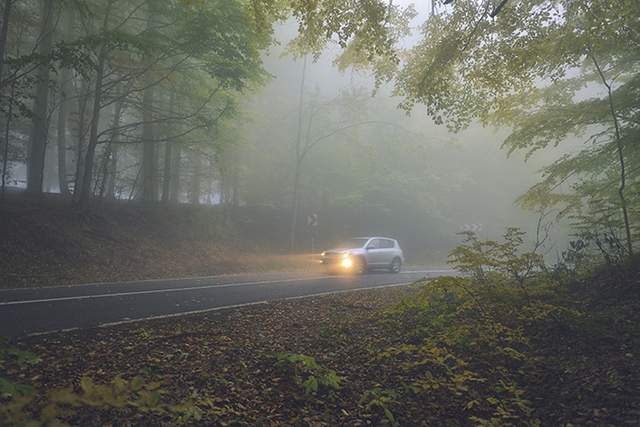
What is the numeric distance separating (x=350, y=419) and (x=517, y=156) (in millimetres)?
39075

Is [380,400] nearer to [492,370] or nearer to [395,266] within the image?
[492,370]

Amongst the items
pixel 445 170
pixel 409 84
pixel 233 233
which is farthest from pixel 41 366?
pixel 445 170

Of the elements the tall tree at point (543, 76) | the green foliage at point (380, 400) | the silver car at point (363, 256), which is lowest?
the green foliage at point (380, 400)

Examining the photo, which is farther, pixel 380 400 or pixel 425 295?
pixel 425 295

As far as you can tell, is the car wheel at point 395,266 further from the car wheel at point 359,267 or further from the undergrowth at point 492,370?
the undergrowth at point 492,370

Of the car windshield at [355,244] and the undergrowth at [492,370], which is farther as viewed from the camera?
the car windshield at [355,244]

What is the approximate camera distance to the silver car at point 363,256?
15443 millimetres

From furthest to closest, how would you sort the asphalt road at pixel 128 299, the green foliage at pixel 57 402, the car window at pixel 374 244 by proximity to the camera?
the car window at pixel 374 244, the asphalt road at pixel 128 299, the green foliage at pixel 57 402

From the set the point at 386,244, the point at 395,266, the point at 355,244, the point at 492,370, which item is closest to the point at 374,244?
the point at 355,244

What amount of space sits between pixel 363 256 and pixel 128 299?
32.8ft

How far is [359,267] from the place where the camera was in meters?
15.9

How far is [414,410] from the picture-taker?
11.9ft

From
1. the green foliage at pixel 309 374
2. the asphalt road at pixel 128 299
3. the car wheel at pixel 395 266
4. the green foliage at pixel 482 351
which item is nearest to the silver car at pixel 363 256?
the car wheel at pixel 395 266

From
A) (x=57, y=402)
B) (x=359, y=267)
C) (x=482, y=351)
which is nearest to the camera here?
(x=57, y=402)
